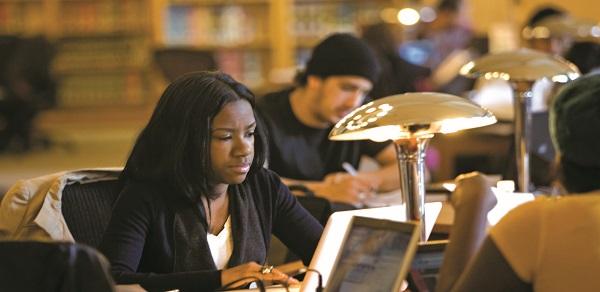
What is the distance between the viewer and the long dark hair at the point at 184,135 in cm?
238

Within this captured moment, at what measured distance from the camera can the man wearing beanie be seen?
3.88 meters

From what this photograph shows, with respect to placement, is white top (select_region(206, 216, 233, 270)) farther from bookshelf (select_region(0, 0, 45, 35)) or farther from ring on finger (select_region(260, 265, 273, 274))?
bookshelf (select_region(0, 0, 45, 35))

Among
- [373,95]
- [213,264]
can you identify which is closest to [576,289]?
[213,264]

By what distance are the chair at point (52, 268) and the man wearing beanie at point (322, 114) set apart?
2.05 meters

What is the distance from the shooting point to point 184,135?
238cm

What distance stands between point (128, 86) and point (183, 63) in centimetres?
351

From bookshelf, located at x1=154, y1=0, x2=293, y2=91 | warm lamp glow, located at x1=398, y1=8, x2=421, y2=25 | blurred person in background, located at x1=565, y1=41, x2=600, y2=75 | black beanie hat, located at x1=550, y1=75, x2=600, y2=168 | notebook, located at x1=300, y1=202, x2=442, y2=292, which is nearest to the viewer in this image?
black beanie hat, located at x1=550, y1=75, x2=600, y2=168

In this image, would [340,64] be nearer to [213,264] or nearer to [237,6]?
[213,264]

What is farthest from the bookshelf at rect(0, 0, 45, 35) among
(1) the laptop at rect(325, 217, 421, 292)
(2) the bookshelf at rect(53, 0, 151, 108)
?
(1) the laptop at rect(325, 217, 421, 292)

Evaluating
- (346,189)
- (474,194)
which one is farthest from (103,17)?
Result: (474,194)

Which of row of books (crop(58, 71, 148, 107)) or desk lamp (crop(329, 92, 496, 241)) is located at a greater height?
desk lamp (crop(329, 92, 496, 241))

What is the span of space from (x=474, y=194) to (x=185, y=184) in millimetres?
711

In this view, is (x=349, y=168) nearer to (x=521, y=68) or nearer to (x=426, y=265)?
(x=521, y=68)

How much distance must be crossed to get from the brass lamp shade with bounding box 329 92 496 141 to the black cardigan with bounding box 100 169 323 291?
0.40m
